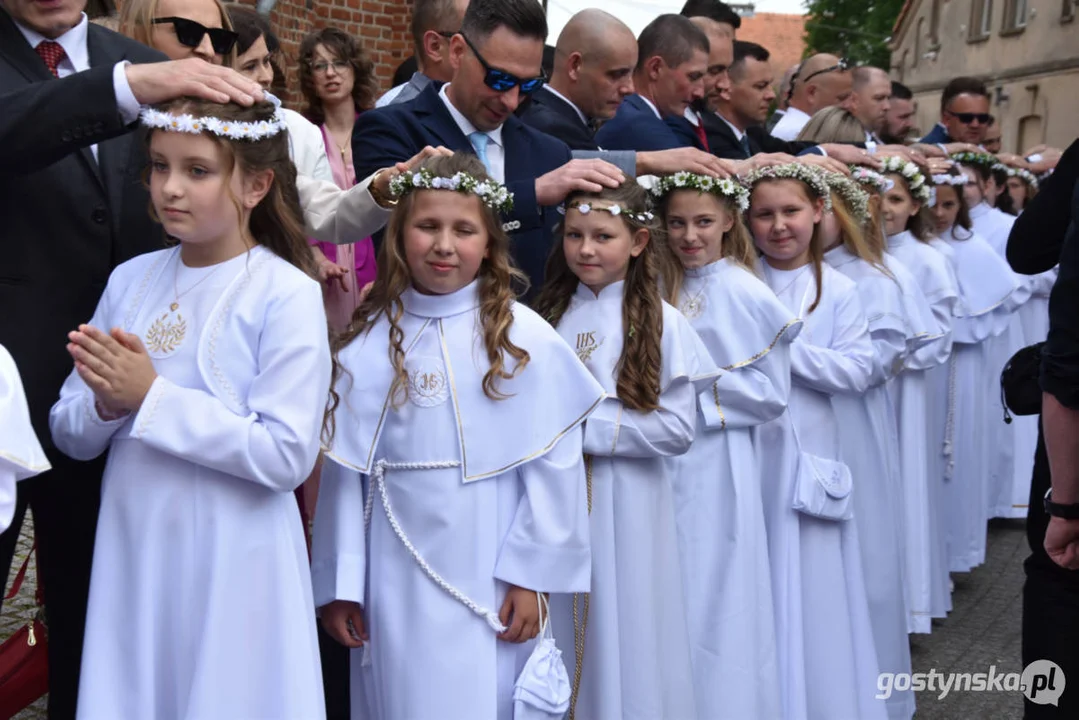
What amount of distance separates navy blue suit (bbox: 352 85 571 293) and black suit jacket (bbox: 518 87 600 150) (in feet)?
2.22

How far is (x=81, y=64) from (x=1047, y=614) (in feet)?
9.75

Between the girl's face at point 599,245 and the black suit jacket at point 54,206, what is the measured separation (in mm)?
1368

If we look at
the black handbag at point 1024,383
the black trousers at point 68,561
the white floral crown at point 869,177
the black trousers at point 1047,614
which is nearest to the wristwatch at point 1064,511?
the black trousers at point 1047,614

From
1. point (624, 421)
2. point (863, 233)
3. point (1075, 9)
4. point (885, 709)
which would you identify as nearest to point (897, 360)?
point (863, 233)

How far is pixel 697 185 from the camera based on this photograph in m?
4.76

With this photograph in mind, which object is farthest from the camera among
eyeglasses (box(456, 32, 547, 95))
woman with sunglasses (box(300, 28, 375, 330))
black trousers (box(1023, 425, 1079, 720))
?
woman with sunglasses (box(300, 28, 375, 330))

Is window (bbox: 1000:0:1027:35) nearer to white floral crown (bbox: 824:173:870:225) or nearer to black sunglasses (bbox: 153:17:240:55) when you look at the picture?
white floral crown (bbox: 824:173:870:225)

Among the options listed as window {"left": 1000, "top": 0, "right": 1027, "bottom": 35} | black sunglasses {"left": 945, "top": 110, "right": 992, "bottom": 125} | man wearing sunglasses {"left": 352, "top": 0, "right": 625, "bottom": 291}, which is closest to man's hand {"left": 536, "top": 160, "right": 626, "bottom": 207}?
man wearing sunglasses {"left": 352, "top": 0, "right": 625, "bottom": 291}

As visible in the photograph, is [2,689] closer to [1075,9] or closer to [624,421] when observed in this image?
[624,421]

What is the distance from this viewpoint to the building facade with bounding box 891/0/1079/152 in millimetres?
28625

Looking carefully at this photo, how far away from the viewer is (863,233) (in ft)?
20.3

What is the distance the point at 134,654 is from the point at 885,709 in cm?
325

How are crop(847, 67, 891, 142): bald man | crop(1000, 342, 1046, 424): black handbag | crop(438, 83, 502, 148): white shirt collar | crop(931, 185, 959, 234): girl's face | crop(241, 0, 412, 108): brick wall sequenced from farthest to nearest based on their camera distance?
crop(241, 0, 412, 108): brick wall < crop(847, 67, 891, 142): bald man < crop(931, 185, 959, 234): girl's face < crop(438, 83, 502, 148): white shirt collar < crop(1000, 342, 1046, 424): black handbag

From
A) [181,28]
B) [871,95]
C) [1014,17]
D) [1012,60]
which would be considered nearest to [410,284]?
[181,28]
